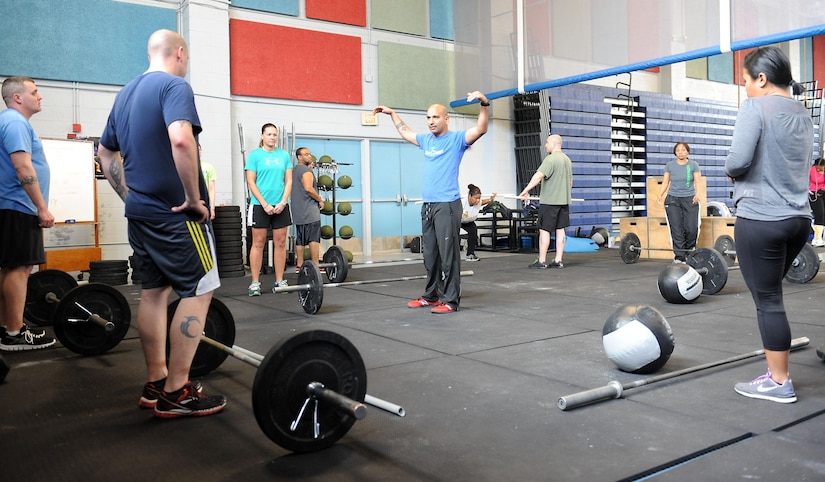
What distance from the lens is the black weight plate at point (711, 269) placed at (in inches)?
177

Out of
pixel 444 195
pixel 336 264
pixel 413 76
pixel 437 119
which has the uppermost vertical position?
pixel 413 76

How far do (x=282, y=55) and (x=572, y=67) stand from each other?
3.64 metres

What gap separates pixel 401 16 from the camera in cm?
938

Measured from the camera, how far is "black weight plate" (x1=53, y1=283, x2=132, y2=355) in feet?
9.51

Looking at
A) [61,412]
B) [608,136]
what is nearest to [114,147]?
[61,412]

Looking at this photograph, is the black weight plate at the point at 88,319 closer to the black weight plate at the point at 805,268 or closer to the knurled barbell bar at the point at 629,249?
the black weight plate at the point at 805,268

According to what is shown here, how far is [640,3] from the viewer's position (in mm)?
7160

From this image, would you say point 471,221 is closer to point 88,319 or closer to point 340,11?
point 340,11

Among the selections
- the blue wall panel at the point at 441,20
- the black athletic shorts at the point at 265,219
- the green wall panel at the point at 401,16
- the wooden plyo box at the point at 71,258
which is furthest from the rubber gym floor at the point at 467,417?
the blue wall panel at the point at 441,20

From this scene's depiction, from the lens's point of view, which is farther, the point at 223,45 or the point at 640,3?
the point at 223,45

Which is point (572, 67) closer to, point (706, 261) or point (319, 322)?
point (706, 261)

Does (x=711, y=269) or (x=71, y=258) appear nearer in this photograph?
(x=711, y=269)

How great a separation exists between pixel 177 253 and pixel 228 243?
485 centimetres

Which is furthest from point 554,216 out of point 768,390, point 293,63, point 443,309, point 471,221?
point 768,390
